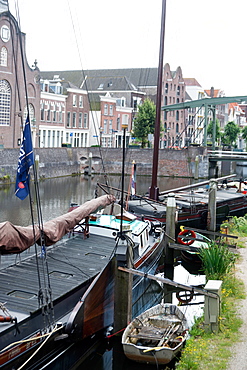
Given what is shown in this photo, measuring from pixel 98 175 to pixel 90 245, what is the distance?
126 feet

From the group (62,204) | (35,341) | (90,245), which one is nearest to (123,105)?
(62,204)

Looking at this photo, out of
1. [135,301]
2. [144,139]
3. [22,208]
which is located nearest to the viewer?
[135,301]

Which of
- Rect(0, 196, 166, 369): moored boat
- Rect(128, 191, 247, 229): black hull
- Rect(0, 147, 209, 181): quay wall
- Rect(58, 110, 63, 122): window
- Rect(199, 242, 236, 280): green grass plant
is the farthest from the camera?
Rect(58, 110, 63, 122): window

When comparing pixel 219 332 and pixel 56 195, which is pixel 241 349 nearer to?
pixel 219 332

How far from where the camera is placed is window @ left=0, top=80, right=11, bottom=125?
45438mm

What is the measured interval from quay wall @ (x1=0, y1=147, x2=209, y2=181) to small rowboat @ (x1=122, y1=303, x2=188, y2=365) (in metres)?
34.2

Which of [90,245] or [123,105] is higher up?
[123,105]

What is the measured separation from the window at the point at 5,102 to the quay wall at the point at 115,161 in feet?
15.2

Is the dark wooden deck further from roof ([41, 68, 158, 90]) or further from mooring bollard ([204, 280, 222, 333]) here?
roof ([41, 68, 158, 90])

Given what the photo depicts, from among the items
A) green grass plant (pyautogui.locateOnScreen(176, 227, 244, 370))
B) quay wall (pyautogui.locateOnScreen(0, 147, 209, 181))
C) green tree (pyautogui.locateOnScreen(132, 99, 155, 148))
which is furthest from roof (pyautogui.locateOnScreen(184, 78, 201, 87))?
green grass plant (pyautogui.locateOnScreen(176, 227, 244, 370))

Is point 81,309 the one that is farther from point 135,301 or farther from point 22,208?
point 22,208

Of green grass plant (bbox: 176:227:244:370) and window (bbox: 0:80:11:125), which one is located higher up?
window (bbox: 0:80:11:125)

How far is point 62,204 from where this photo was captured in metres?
30.7

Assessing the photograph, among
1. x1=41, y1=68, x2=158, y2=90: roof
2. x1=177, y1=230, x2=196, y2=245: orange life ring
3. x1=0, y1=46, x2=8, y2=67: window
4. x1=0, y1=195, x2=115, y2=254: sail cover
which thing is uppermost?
x1=41, y1=68, x2=158, y2=90: roof
